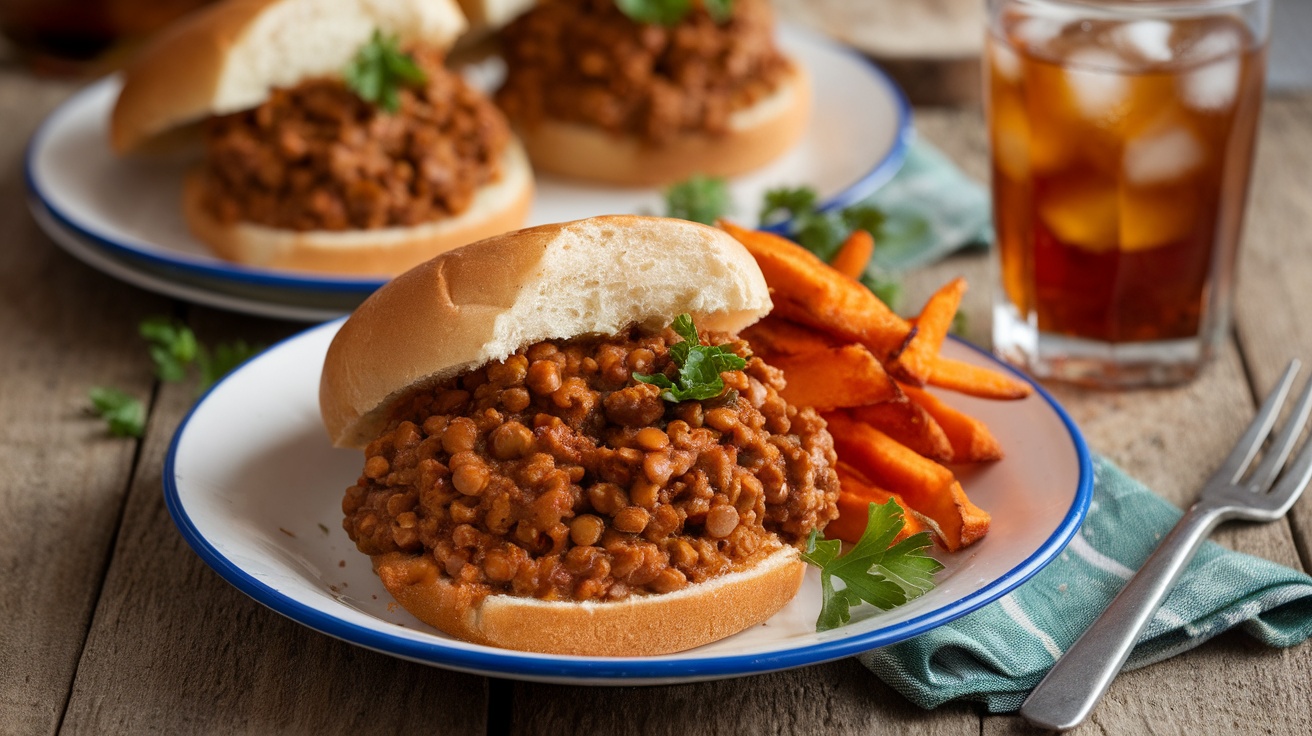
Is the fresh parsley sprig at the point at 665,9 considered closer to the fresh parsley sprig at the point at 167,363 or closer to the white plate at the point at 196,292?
the white plate at the point at 196,292

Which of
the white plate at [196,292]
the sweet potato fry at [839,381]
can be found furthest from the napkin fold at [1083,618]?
the white plate at [196,292]

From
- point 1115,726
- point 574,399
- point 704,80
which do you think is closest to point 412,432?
point 574,399

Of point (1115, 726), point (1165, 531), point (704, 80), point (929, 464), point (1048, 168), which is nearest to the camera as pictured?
point (1115, 726)

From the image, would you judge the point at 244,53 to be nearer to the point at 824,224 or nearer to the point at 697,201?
the point at 697,201

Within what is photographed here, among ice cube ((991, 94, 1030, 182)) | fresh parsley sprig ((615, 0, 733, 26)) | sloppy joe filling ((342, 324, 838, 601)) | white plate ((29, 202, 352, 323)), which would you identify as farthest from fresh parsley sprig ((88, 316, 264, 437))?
ice cube ((991, 94, 1030, 182))

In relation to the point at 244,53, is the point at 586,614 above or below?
below

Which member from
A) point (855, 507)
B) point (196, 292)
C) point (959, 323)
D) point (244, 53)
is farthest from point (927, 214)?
point (196, 292)

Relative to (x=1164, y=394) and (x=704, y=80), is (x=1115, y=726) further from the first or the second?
(x=704, y=80)
